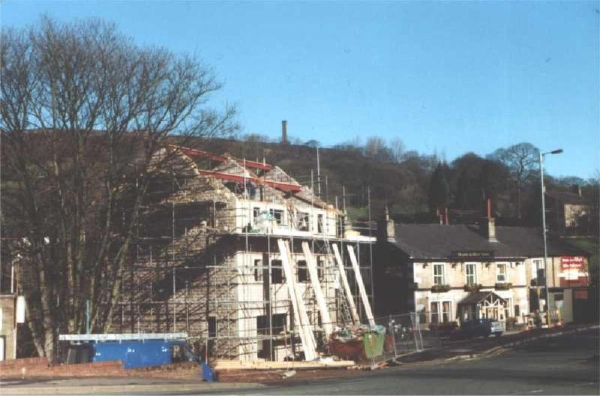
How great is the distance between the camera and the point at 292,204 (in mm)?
43188

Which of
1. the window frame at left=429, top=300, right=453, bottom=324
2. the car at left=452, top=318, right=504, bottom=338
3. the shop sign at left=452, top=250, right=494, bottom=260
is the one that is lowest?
the car at left=452, top=318, right=504, bottom=338

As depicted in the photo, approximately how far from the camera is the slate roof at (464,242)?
193 feet

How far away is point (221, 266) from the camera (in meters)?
38.2

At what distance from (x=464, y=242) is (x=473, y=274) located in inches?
143

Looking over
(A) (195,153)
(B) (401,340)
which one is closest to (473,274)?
(B) (401,340)

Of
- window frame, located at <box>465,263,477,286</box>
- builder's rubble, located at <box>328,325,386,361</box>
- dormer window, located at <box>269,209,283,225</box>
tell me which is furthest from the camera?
window frame, located at <box>465,263,477,286</box>

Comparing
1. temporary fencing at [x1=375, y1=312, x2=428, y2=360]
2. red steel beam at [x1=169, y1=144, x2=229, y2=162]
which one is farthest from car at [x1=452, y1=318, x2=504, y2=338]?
red steel beam at [x1=169, y1=144, x2=229, y2=162]

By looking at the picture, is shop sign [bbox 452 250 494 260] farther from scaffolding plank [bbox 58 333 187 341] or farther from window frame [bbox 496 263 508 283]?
scaffolding plank [bbox 58 333 187 341]

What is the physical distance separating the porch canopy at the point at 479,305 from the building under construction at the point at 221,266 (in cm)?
1982

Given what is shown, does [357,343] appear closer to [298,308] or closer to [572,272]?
[298,308]

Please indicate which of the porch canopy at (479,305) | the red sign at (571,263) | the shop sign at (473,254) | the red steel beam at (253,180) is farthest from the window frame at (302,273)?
the red sign at (571,263)

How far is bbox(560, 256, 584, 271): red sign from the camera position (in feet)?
227

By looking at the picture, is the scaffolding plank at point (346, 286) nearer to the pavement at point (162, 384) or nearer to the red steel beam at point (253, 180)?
the red steel beam at point (253, 180)

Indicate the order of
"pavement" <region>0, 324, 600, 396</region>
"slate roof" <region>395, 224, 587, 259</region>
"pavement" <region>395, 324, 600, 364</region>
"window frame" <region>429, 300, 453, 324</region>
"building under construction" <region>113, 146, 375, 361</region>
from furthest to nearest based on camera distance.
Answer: "slate roof" <region>395, 224, 587, 259</region>
"window frame" <region>429, 300, 453, 324</region>
"building under construction" <region>113, 146, 375, 361</region>
"pavement" <region>395, 324, 600, 364</region>
"pavement" <region>0, 324, 600, 396</region>
